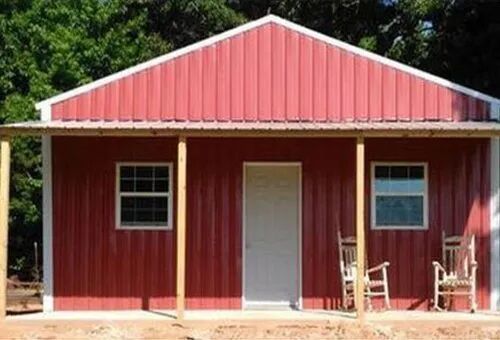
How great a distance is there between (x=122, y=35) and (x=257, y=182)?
1401 cm

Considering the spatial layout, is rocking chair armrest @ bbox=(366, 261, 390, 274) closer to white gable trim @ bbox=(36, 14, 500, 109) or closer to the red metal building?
the red metal building

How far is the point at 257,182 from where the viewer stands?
14.5 m

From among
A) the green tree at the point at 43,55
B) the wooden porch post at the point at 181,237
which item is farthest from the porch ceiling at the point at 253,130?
the green tree at the point at 43,55

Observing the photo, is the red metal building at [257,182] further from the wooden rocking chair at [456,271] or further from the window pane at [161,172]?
the wooden rocking chair at [456,271]

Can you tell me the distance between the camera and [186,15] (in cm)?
2808

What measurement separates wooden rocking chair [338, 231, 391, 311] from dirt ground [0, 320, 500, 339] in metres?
1.35

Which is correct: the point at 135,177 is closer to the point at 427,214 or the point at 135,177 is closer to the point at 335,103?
the point at 335,103

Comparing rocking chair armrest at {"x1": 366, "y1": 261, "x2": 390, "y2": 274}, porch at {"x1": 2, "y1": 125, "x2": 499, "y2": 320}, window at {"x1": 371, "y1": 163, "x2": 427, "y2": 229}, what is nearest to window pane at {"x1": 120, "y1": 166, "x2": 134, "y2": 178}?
porch at {"x1": 2, "y1": 125, "x2": 499, "y2": 320}

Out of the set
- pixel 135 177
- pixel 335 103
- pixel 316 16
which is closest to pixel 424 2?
pixel 316 16

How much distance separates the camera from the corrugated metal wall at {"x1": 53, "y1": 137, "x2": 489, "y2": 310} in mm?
14289

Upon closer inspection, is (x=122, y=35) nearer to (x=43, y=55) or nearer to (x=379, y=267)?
(x=43, y=55)

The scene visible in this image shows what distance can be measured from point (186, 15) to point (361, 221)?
1660 centimetres

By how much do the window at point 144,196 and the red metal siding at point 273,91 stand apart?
0.79 meters

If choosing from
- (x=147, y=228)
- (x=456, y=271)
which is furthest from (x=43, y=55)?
(x=456, y=271)
